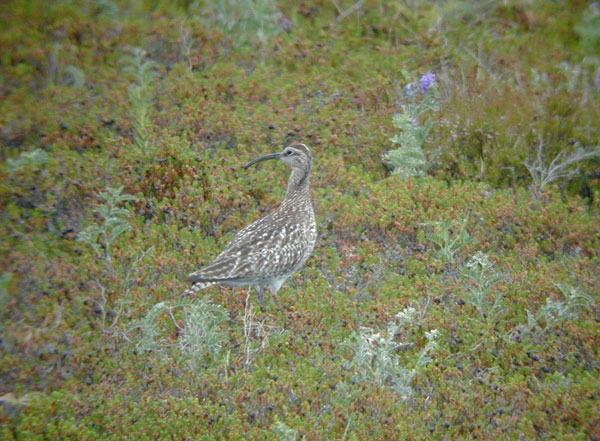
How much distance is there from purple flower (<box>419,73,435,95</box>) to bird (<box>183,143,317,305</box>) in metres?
Result: 2.61

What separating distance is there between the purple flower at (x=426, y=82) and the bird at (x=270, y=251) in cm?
261

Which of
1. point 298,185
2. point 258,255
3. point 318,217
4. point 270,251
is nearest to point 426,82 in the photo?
point 318,217

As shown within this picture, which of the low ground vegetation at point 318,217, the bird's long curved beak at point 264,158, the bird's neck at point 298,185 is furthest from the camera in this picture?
the bird's long curved beak at point 264,158

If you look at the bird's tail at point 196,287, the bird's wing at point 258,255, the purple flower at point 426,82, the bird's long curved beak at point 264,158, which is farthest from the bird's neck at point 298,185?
the purple flower at point 426,82

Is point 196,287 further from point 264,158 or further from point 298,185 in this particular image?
point 264,158

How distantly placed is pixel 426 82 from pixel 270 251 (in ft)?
13.5

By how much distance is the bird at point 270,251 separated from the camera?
7.80 m

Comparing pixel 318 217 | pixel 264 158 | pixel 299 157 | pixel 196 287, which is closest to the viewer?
pixel 196 287

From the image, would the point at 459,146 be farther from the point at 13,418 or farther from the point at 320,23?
the point at 13,418

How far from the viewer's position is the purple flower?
1075cm

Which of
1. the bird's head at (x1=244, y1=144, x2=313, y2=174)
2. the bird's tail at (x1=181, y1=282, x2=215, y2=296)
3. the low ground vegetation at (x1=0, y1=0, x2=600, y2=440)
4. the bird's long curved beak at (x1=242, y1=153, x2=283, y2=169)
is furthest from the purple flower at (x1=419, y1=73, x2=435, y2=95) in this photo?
the bird's tail at (x1=181, y1=282, x2=215, y2=296)

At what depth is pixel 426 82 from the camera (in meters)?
10.8

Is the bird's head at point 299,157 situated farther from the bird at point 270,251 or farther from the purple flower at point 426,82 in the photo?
the purple flower at point 426,82

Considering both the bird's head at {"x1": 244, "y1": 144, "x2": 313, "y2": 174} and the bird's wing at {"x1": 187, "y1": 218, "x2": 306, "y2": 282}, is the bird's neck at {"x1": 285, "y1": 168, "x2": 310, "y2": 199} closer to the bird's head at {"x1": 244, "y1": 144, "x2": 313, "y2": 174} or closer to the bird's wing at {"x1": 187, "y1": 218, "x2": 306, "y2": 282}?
the bird's head at {"x1": 244, "y1": 144, "x2": 313, "y2": 174}
